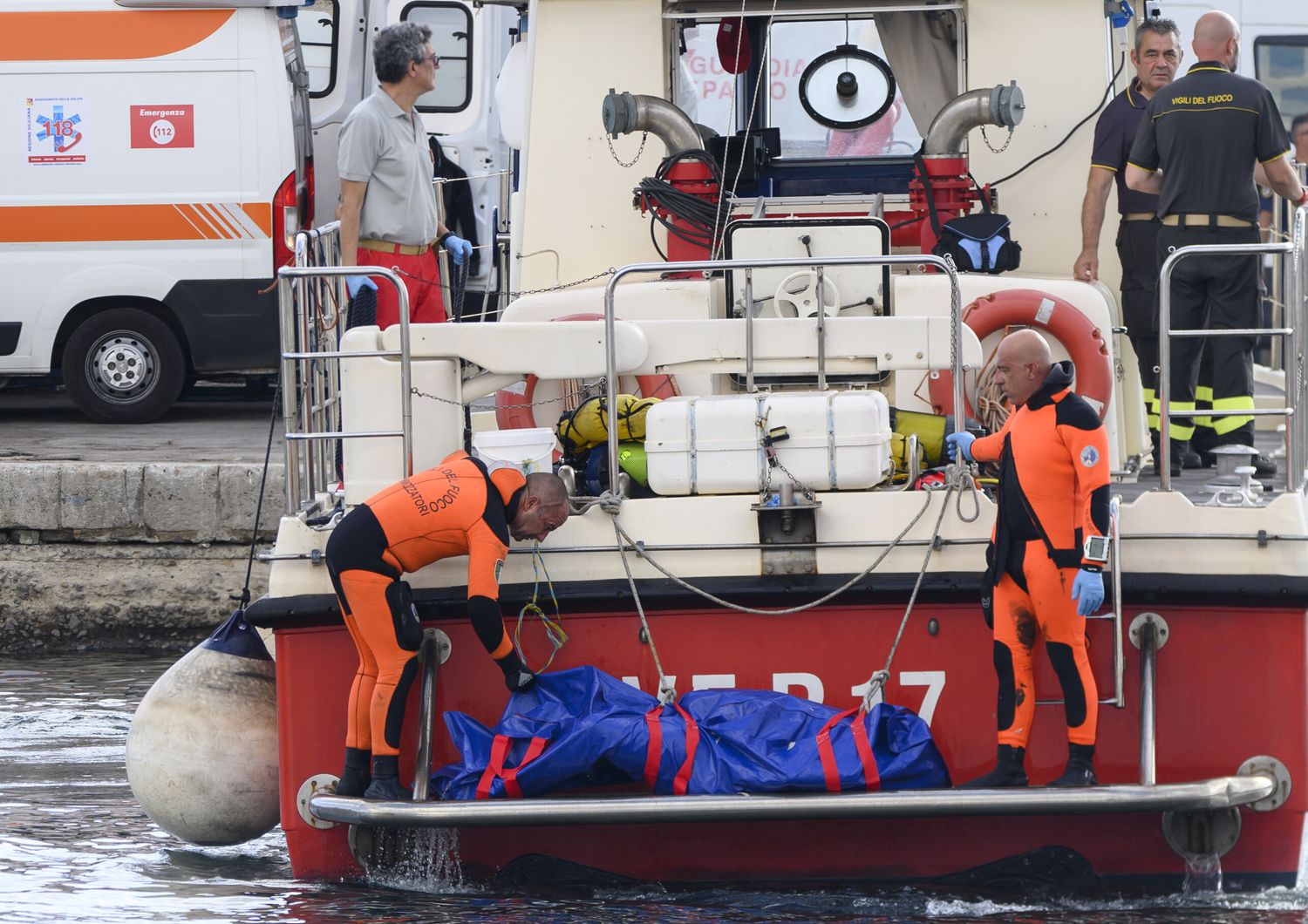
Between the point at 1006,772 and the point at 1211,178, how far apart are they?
281 centimetres

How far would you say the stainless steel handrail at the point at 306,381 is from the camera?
17.7 feet

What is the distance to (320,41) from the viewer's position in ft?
42.6

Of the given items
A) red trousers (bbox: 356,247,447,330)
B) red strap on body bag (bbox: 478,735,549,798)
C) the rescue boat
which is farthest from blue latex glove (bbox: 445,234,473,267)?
red strap on body bag (bbox: 478,735,549,798)

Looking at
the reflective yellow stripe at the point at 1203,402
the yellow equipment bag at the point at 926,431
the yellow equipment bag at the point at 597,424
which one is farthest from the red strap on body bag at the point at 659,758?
the reflective yellow stripe at the point at 1203,402

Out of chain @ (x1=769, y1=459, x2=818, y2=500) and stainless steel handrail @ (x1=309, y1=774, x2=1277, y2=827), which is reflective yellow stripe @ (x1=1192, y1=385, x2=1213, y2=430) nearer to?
chain @ (x1=769, y1=459, x2=818, y2=500)

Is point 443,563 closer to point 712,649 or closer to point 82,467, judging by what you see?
point 712,649

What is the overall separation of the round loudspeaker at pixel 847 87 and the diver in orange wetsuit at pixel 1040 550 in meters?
2.40

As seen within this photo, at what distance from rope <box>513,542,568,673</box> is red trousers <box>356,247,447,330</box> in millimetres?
2331

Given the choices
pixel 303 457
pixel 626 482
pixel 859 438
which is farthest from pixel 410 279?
pixel 859 438

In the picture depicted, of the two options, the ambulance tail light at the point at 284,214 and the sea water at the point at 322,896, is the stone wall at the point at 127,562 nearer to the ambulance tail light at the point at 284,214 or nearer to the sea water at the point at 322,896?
the ambulance tail light at the point at 284,214

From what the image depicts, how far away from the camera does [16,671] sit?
9.11 metres

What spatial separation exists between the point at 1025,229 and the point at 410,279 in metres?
2.28

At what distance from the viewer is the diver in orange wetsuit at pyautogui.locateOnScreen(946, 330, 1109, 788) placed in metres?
5.06

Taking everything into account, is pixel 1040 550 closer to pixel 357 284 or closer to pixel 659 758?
pixel 659 758
